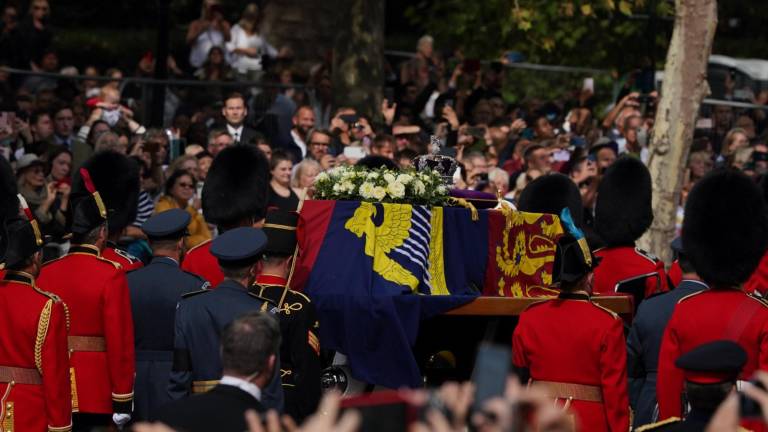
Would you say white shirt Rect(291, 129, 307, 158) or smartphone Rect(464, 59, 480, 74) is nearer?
white shirt Rect(291, 129, 307, 158)

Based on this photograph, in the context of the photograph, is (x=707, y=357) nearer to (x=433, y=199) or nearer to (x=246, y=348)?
(x=246, y=348)

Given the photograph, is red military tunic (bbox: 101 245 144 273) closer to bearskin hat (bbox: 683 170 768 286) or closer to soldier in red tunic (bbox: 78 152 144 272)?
soldier in red tunic (bbox: 78 152 144 272)

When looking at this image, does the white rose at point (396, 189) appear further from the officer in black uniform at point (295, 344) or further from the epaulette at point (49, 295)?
the epaulette at point (49, 295)

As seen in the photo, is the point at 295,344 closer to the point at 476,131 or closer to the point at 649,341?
the point at 649,341

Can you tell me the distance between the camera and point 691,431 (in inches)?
247

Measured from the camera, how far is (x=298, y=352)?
328 inches

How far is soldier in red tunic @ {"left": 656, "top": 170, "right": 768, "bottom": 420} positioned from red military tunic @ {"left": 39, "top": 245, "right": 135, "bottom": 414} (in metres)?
2.77

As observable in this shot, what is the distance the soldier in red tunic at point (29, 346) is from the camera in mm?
8508

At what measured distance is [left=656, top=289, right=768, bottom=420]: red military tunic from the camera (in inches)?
326

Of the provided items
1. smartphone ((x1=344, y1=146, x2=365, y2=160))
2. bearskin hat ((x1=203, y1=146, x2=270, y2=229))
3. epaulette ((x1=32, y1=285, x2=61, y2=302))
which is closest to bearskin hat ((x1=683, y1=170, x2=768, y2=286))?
bearskin hat ((x1=203, y1=146, x2=270, y2=229))

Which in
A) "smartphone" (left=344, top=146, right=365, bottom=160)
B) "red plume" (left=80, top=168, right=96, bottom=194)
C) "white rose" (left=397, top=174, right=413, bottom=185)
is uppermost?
"white rose" (left=397, top=174, right=413, bottom=185)

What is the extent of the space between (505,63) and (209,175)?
9674 millimetres

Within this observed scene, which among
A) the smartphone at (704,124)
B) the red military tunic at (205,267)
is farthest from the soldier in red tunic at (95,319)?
the smartphone at (704,124)

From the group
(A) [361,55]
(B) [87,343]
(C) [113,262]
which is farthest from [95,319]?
(A) [361,55]
